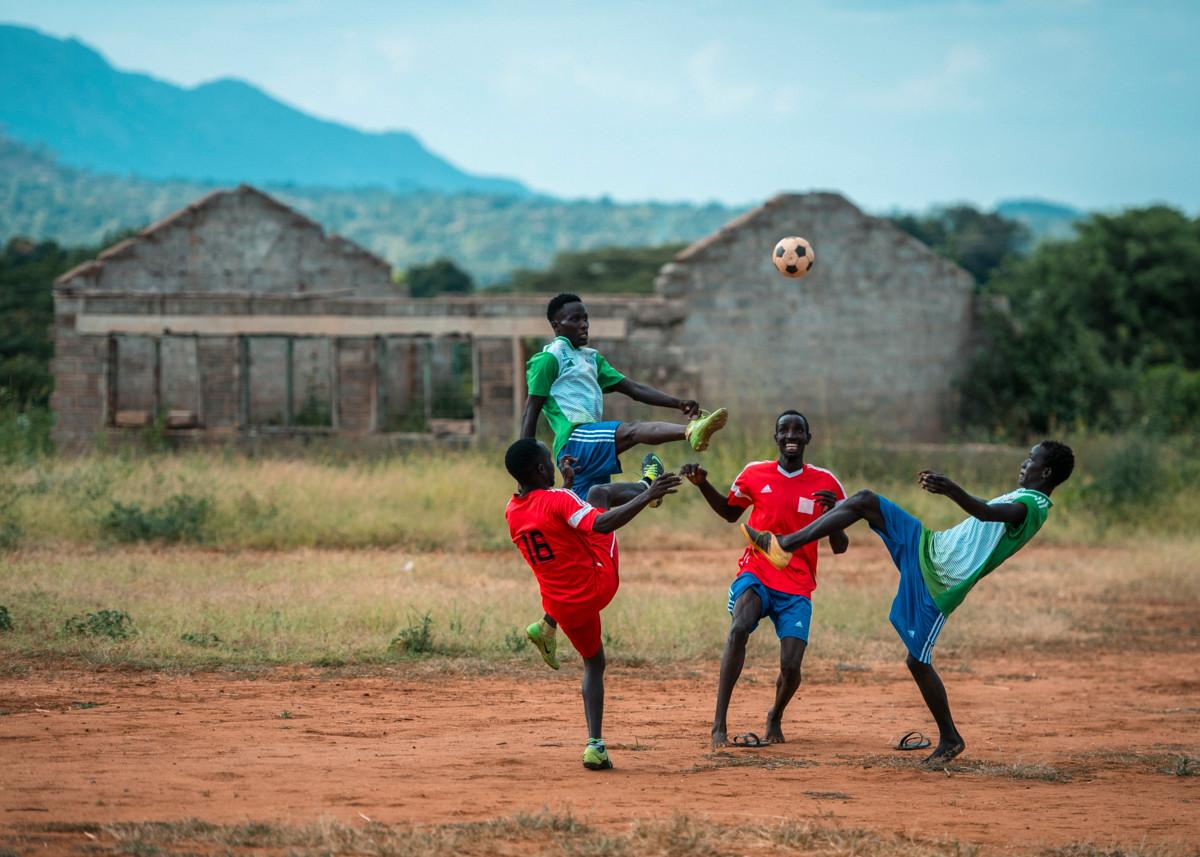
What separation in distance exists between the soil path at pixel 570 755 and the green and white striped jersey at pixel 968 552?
2.84ft

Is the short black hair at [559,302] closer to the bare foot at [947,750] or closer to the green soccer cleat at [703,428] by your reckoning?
the green soccer cleat at [703,428]

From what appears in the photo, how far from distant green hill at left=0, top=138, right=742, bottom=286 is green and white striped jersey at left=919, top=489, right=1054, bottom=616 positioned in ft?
246

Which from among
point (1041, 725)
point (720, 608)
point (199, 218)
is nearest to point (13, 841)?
point (1041, 725)

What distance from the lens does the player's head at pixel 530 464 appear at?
6.62 m

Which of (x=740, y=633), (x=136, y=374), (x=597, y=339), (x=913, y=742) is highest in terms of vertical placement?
(x=597, y=339)

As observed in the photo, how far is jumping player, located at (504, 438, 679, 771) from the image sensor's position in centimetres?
659

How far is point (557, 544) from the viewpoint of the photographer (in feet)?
21.9

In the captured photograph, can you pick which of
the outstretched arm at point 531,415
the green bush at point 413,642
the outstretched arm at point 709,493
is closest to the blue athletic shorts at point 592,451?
the outstretched arm at point 531,415

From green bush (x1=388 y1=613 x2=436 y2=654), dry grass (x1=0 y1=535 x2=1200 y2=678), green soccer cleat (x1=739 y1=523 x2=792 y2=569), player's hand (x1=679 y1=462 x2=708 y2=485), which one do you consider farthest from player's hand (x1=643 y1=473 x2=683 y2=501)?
green bush (x1=388 y1=613 x2=436 y2=654)

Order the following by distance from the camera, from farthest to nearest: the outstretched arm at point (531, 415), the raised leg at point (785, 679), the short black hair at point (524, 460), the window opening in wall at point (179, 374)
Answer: the window opening in wall at point (179, 374) → the outstretched arm at point (531, 415) → the raised leg at point (785, 679) → the short black hair at point (524, 460)

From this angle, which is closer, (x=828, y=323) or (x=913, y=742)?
(x=913, y=742)

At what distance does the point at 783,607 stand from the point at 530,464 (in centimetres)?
169

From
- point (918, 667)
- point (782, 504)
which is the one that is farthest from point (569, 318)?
point (918, 667)

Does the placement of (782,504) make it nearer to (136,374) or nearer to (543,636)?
(543,636)
